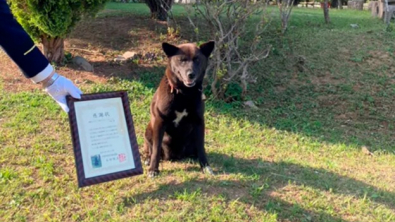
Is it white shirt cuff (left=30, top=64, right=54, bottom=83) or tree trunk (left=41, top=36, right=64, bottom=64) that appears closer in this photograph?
white shirt cuff (left=30, top=64, right=54, bottom=83)

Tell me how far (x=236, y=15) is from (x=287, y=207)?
11.4 ft

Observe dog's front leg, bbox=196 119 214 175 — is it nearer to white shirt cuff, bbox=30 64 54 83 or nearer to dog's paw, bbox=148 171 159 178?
dog's paw, bbox=148 171 159 178

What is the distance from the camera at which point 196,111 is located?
13.8 feet

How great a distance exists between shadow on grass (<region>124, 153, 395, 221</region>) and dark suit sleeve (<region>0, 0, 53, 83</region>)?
1.46 meters

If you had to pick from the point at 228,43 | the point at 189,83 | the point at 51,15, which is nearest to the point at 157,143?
the point at 189,83

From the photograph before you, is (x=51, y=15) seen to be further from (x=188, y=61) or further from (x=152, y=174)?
(x=152, y=174)

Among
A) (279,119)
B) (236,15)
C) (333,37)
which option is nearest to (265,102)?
(279,119)

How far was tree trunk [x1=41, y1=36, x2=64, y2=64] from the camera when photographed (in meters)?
6.58

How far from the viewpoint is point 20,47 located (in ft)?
7.89

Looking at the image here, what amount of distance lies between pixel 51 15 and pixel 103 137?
9.81 feet

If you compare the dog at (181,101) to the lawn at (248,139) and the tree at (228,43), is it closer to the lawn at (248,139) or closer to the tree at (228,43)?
the lawn at (248,139)

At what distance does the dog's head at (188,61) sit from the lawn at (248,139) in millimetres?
893

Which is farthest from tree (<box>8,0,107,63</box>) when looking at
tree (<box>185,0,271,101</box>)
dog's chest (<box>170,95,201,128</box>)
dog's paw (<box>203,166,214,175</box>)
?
dog's paw (<box>203,166,214,175</box>)

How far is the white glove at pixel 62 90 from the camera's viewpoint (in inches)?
120
